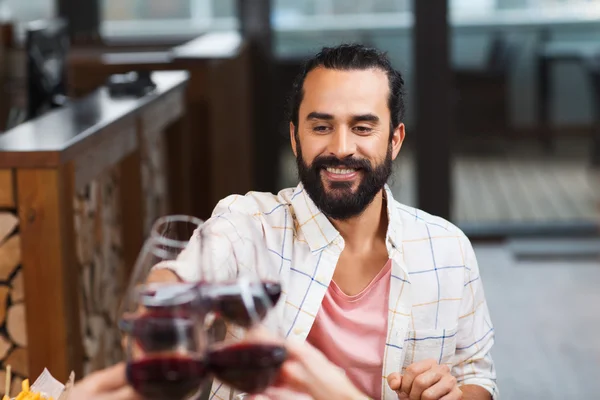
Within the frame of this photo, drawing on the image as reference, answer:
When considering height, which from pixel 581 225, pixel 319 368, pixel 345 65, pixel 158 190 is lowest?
pixel 581 225

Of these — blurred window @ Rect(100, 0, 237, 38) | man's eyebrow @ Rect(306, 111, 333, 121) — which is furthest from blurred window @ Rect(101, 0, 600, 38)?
man's eyebrow @ Rect(306, 111, 333, 121)

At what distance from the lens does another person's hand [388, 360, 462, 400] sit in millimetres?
1670

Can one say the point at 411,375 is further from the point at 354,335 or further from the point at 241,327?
the point at 241,327

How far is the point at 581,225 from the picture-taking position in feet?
19.9

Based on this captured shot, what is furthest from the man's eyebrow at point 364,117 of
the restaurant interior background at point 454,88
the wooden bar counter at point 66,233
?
the restaurant interior background at point 454,88

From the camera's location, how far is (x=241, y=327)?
1197mm

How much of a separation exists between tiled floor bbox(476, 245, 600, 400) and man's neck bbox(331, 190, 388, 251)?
2.07 metres

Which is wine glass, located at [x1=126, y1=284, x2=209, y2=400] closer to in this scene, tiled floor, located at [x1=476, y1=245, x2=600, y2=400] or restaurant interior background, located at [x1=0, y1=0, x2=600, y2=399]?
tiled floor, located at [x1=476, y1=245, x2=600, y2=400]

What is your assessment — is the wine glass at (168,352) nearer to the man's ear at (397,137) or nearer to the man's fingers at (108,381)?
the man's fingers at (108,381)

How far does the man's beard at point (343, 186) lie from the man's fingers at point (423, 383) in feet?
1.14

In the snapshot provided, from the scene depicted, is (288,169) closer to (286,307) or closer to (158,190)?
(158,190)

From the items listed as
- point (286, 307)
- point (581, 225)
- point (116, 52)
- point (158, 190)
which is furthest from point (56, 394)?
point (581, 225)

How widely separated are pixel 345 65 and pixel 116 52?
4274 mm

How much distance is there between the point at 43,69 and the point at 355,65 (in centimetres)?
259
